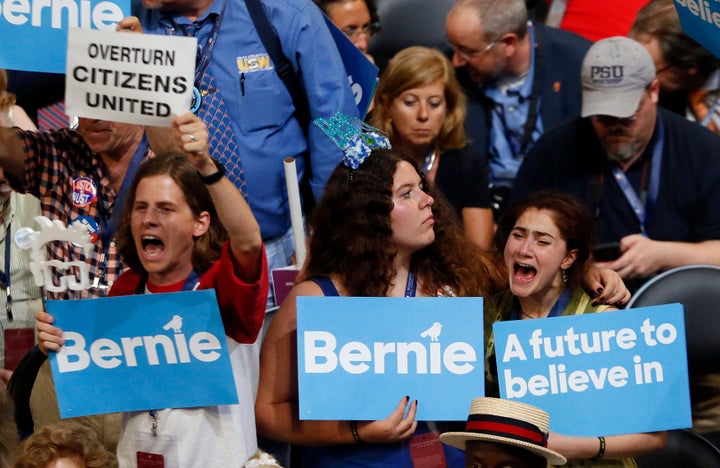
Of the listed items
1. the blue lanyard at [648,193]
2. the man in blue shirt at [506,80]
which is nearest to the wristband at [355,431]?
the blue lanyard at [648,193]

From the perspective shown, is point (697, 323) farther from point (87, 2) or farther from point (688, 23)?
point (87, 2)

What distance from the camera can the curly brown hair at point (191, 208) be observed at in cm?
505

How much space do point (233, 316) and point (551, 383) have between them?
111 cm

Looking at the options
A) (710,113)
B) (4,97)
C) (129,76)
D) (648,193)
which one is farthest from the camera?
(710,113)

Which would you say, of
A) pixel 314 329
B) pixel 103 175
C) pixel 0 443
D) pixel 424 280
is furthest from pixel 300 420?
pixel 103 175

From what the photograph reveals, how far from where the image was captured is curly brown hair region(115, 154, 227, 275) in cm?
505

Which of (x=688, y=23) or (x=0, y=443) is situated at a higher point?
(x=688, y=23)

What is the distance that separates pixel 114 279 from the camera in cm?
570

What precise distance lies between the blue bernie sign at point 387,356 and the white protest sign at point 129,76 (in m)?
0.81

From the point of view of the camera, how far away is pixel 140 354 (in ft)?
16.0

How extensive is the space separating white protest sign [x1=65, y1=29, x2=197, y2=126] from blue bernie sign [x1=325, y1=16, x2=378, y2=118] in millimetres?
1725

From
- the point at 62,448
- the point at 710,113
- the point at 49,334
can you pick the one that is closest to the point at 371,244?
the point at 49,334

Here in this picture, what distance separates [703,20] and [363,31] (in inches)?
109

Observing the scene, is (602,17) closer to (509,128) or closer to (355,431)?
(509,128)
